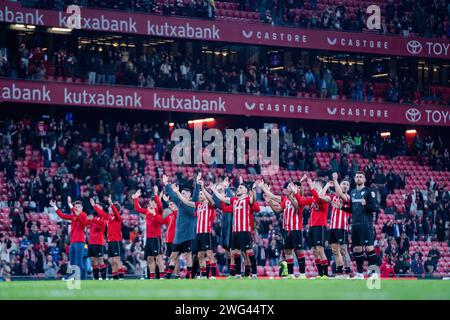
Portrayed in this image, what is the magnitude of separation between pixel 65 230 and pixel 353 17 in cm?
2099

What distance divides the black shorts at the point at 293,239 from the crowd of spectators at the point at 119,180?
9.77 m

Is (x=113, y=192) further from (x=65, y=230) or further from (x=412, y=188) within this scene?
(x=412, y=188)

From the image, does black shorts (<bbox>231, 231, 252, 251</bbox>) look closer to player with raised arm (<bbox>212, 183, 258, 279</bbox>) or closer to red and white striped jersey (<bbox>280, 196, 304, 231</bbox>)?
player with raised arm (<bbox>212, 183, 258, 279</bbox>)

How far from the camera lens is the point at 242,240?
3028 centimetres

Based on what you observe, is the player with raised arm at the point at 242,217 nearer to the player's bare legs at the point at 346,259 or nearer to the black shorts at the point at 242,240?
the black shorts at the point at 242,240

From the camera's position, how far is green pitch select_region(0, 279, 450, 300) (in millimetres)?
25719

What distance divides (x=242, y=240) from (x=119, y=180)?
14690mm

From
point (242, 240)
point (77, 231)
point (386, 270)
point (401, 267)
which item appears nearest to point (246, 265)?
point (242, 240)

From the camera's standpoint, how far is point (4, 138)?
1804 inches

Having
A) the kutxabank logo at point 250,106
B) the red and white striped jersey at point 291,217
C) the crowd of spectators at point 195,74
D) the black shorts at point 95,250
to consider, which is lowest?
the black shorts at point 95,250

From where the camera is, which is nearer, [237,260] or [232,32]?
[237,260]

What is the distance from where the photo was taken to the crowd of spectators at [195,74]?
49.2 metres

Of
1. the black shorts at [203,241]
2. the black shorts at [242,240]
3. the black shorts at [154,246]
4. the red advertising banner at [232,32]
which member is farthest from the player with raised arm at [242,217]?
the red advertising banner at [232,32]

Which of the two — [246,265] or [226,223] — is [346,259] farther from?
[226,223]
